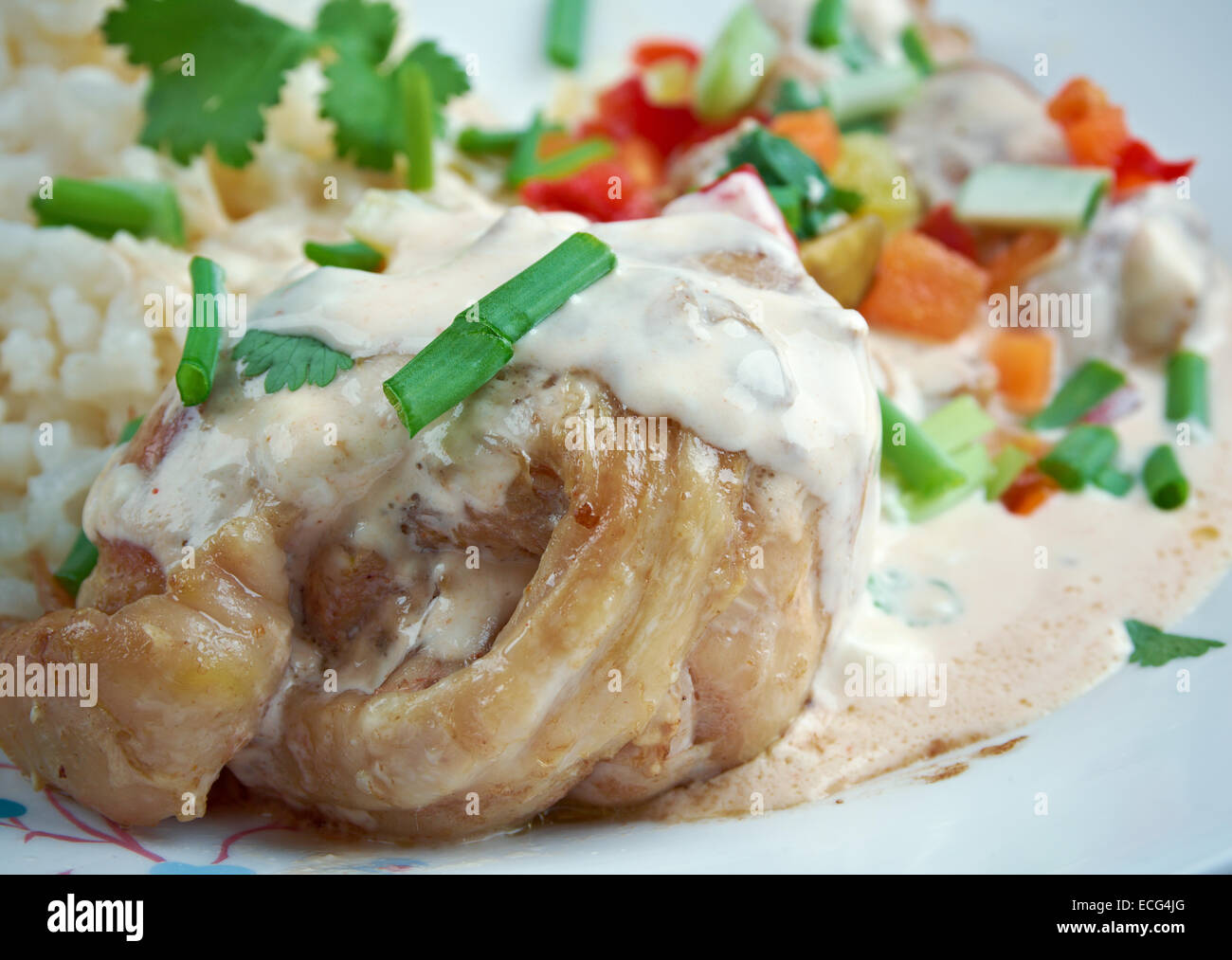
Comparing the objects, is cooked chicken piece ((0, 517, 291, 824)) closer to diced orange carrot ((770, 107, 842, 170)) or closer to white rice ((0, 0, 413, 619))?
white rice ((0, 0, 413, 619))

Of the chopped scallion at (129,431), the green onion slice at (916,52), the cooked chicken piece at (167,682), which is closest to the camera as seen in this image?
the cooked chicken piece at (167,682)

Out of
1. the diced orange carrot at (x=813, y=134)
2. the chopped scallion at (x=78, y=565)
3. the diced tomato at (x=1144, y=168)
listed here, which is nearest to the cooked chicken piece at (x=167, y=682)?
the chopped scallion at (x=78, y=565)

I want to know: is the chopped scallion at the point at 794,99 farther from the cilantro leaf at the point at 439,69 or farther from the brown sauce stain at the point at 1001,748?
the brown sauce stain at the point at 1001,748

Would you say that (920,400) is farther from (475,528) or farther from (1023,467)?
(475,528)

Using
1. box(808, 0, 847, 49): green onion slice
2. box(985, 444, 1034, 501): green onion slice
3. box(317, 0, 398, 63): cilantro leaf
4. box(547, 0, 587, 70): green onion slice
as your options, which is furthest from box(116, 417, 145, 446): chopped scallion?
box(808, 0, 847, 49): green onion slice

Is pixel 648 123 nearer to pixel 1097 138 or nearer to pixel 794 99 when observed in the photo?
pixel 794 99

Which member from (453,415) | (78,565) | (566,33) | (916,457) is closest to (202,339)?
(453,415)

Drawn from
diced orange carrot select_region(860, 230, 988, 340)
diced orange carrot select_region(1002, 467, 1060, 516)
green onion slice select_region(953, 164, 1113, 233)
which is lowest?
diced orange carrot select_region(1002, 467, 1060, 516)

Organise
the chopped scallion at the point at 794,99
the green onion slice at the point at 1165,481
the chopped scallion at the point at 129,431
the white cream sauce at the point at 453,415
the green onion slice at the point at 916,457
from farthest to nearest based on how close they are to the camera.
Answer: the chopped scallion at the point at 794,99 → the green onion slice at the point at 1165,481 → the green onion slice at the point at 916,457 → the chopped scallion at the point at 129,431 → the white cream sauce at the point at 453,415
